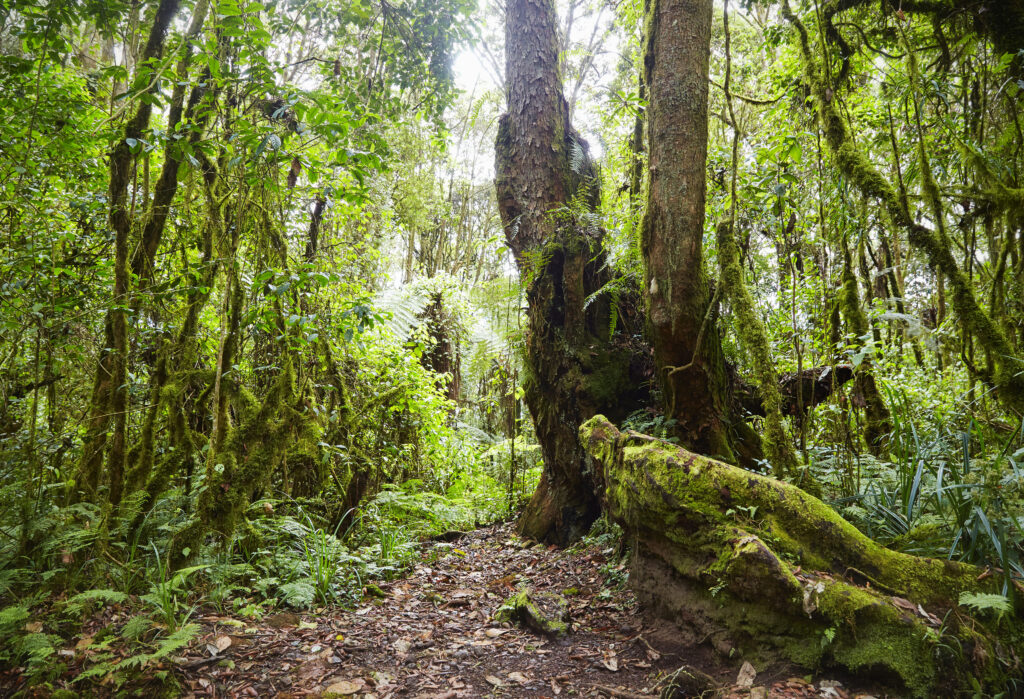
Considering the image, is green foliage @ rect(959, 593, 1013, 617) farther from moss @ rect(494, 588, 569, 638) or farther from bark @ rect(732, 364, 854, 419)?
bark @ rect(732, 364, 854, 419)

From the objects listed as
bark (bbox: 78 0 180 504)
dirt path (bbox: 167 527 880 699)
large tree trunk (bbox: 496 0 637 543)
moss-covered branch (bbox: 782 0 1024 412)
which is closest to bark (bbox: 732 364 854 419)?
large tree trunk (bbox: 496 0 637 543)

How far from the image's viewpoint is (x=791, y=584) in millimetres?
2449

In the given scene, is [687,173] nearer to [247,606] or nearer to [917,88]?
[917,88]

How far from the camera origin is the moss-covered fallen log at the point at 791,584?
85.4 inches

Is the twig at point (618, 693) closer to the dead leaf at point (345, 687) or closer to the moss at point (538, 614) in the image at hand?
the moss at point (538, 614)

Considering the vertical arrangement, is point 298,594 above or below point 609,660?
below

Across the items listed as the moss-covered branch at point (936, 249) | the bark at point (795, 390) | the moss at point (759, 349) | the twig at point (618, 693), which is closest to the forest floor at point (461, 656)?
the twig at point (618, 693)

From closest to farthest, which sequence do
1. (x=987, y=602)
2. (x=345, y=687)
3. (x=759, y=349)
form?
(x=987, y=602) → (x=345, y=687) → (x=759, y=349)

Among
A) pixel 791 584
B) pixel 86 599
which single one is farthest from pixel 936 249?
pixel 86 599

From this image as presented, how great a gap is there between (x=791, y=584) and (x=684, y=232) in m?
2.67

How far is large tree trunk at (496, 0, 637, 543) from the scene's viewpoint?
18.3ft

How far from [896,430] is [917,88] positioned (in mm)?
2361

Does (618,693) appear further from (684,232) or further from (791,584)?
(684,232)

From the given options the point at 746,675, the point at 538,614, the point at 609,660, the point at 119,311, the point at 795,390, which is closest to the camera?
the point at 746,675
